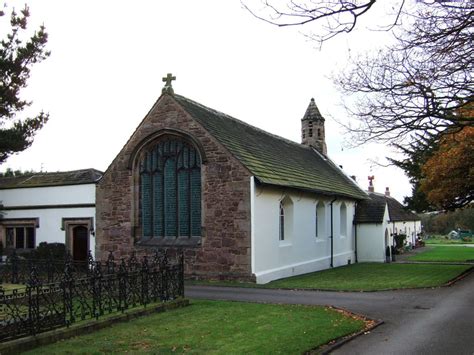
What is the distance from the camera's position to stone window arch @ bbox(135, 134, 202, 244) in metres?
22.5

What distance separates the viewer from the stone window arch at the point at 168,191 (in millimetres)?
22531

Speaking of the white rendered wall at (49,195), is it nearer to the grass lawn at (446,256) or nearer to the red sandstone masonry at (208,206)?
the red sandstone masonry at (208,206)

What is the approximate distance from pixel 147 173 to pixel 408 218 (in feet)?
128

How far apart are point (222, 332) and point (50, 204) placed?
753 inches

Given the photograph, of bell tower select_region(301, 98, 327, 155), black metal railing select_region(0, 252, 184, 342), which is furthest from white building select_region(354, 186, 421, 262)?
black metal railing select_region(0, 252, 184, 342)

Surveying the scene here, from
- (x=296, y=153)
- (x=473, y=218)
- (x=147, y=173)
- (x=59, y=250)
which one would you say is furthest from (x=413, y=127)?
(x=473, y=218)

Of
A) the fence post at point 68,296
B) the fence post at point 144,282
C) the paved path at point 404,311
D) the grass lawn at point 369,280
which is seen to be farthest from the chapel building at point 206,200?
the fence post at point 68,296

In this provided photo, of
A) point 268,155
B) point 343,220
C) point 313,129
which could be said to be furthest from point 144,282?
point 313,129

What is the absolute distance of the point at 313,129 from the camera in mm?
42312

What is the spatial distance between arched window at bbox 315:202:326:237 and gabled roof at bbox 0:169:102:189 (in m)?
12.0

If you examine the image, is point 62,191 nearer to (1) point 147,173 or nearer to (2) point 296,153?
(1) point 147,173

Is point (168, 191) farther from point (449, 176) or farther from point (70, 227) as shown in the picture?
point (449, 176)

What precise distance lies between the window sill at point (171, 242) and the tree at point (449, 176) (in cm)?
1113

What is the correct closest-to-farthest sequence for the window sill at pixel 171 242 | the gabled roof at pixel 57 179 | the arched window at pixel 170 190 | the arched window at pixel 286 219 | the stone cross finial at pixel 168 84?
the window sill at pixel 171 242 → the arched window at pixel 170 190 → the stone cross finial at pixel 168 84 → the arched window at pixel 286 219 → the gabled roof at pixel 57 179
